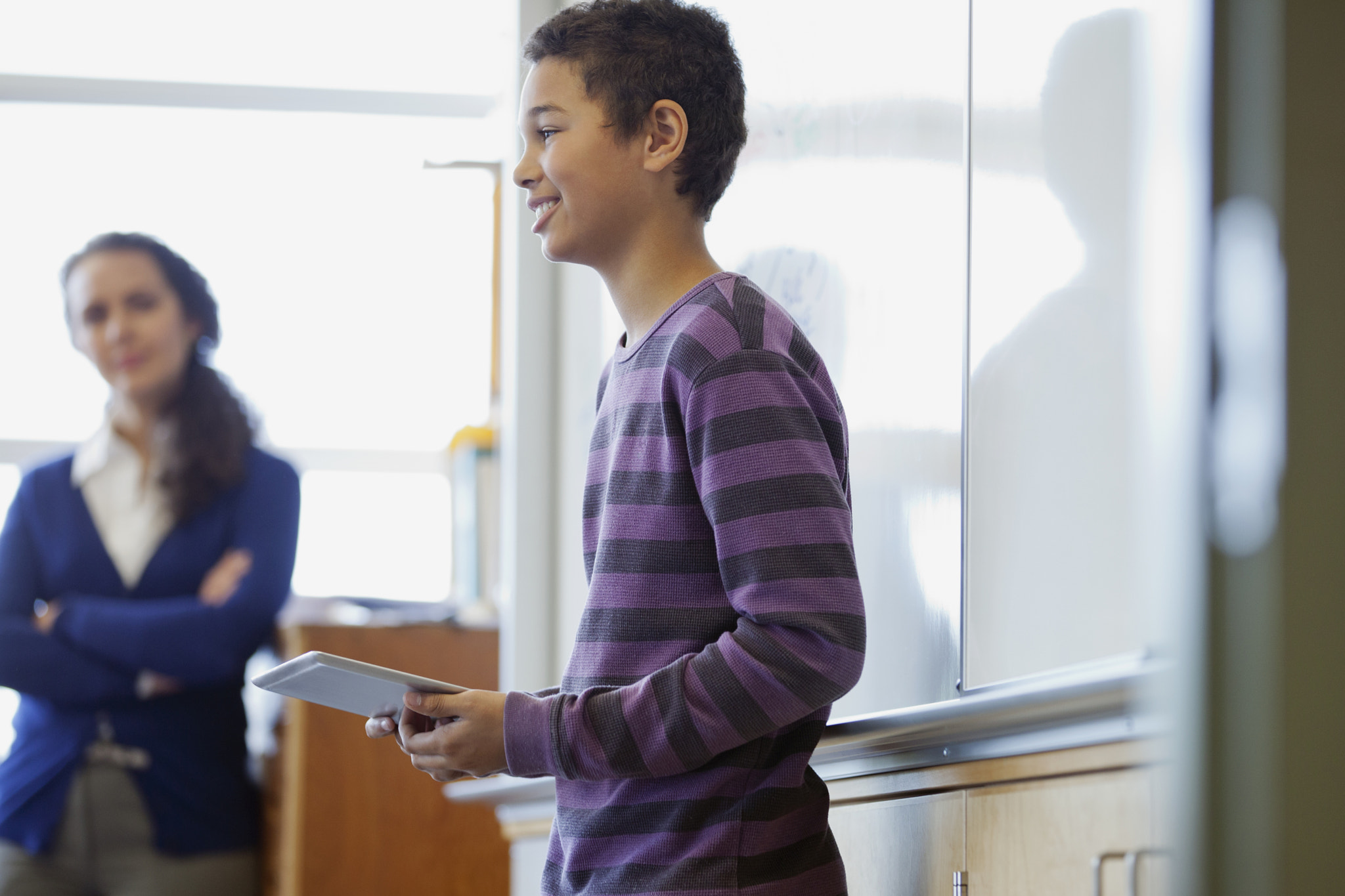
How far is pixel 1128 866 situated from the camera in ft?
2.07

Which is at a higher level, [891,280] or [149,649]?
[891,280]

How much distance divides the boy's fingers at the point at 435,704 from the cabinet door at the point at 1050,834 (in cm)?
34

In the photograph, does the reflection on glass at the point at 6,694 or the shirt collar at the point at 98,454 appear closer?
the shirt collar at the point at 98,454

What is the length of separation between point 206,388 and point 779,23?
4.93 ft

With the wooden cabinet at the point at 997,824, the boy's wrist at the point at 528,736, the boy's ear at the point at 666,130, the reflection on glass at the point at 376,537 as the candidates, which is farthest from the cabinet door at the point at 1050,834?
the reflection on glass at the point at 376,537

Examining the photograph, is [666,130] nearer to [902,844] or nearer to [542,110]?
[542,110]

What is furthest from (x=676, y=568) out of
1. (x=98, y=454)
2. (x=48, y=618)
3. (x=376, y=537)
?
(x=376, y=537)

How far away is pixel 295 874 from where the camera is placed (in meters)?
2.44

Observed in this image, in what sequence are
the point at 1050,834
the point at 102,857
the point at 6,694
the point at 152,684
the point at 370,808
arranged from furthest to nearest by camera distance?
1. the point at 6,694
2. the point at 370,808
3. the point at 152,684
4. the point at 102,857
5. the point at 1050,834

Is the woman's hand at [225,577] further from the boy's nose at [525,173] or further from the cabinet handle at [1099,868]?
the cabinet handle at [1099,868]

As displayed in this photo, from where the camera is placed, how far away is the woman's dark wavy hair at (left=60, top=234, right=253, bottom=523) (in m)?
2.39

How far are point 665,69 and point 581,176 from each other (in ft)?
0.36

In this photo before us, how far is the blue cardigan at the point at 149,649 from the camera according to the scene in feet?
7.11

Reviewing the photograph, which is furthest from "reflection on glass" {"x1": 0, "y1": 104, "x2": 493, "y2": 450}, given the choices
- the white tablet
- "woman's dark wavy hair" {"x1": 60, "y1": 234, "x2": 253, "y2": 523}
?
the white tablet
